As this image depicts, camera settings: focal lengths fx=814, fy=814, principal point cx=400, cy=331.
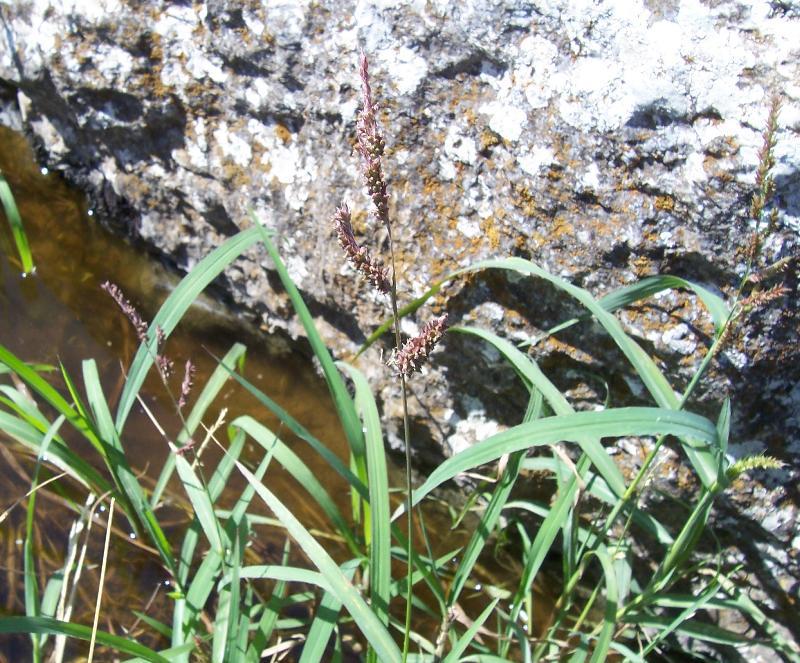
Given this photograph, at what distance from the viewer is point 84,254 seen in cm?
292

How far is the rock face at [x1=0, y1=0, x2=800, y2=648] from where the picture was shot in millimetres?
1766

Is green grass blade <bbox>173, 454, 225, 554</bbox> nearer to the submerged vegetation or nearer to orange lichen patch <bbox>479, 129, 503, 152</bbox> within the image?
the submerged vegetation

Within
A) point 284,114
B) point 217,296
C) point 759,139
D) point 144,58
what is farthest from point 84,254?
point 759,139

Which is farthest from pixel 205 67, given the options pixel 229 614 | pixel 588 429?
pixel 588 429

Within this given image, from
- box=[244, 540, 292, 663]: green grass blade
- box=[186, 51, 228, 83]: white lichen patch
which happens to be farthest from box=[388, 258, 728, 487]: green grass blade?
box=[186, 51, 228, 83]: white lichen patch

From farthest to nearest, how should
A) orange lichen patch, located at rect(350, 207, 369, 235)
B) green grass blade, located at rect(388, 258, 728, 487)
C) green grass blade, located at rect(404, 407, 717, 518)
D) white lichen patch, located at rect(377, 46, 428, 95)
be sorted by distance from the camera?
orange lichen patch, located at rect(350, 207, 369, 235) → white lichen patch, located at rect(377, 46, 428, 95) → green grass blade, located at rect(388, 258, 728, 487) → green grass blade, located at rect(404, 407, 717, 518)

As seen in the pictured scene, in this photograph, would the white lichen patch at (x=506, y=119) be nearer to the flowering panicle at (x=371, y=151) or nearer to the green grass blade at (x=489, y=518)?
the green grass blade at (x=489, y=518)

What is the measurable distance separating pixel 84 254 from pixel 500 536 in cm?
178

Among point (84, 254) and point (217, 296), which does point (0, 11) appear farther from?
point (217, 296)

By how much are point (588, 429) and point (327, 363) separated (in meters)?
0.59

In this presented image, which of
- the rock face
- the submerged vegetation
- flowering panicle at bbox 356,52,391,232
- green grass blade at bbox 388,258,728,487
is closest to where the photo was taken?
flowering panicle at bbox 356,52,391,232

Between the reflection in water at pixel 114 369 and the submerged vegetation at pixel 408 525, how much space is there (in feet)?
0.20

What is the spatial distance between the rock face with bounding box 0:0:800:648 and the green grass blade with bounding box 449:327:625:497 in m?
0.30

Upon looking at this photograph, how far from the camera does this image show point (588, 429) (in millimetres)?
1359
